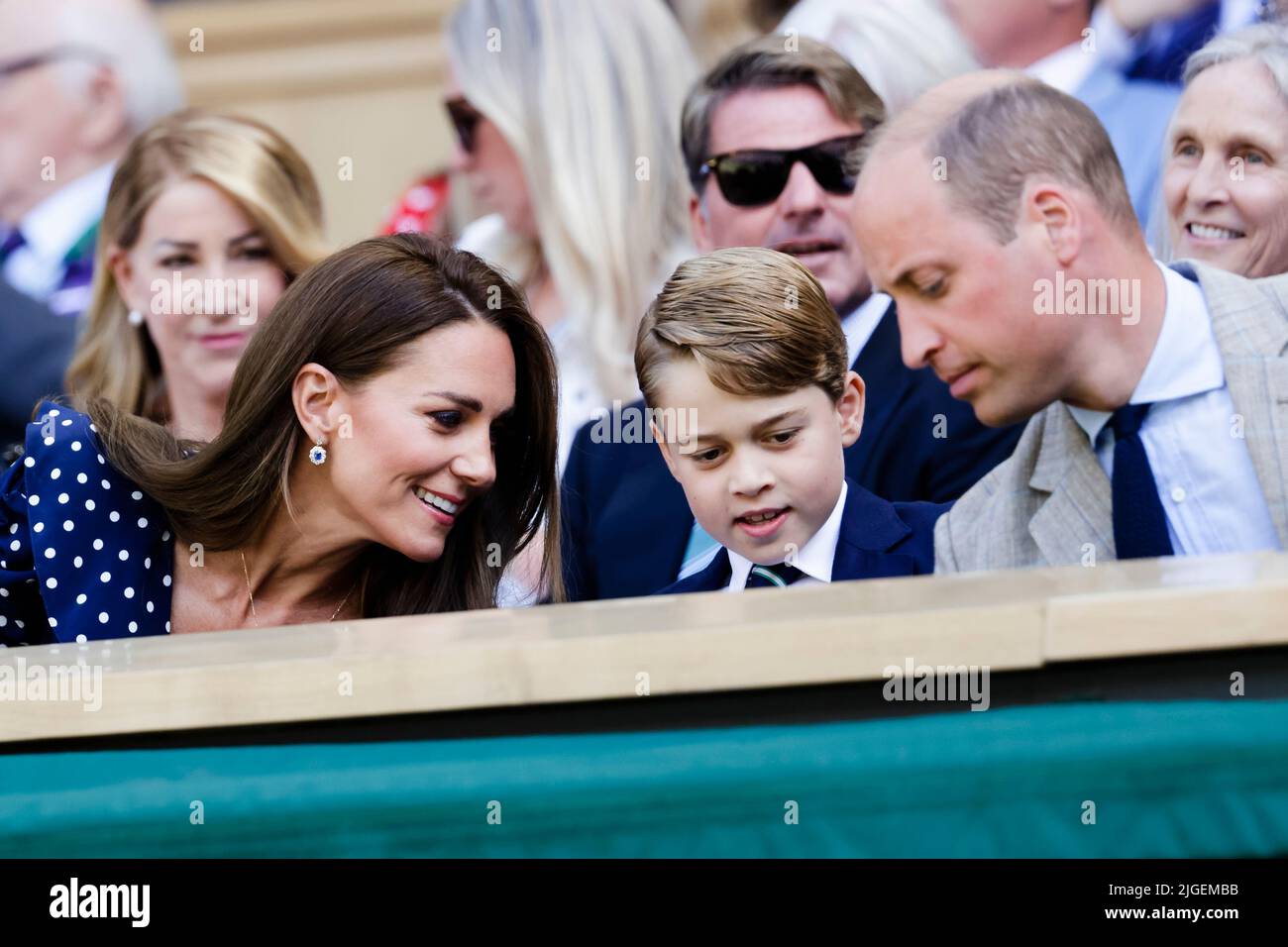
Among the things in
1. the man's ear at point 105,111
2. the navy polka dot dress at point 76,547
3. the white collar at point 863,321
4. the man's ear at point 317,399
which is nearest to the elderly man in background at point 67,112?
the man's ear at point 105,111

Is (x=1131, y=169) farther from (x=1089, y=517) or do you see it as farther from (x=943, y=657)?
(x=943, y=657)

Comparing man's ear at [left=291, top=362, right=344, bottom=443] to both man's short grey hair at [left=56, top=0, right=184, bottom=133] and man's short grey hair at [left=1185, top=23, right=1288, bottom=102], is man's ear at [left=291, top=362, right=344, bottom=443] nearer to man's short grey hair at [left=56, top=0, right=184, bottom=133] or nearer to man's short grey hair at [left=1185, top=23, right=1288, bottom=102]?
man's short grey hair at [left=1185, top=23, right=1288, bottom=102]

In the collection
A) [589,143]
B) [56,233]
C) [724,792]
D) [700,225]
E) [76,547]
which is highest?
[56,233]

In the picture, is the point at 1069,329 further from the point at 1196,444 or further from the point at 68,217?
the point at 68,217

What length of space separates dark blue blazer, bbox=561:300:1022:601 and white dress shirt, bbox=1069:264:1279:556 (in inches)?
14.6

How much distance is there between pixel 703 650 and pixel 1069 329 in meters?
0.94

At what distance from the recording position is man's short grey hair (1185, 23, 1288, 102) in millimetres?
2547

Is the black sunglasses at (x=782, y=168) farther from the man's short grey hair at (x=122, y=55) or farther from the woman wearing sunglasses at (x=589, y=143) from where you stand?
the man's short grey hair at (x=122, y=55)

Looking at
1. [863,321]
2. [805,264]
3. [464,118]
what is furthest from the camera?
[464,118]

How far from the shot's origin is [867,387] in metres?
2.67

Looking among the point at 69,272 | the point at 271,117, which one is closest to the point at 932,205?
the point at 69,272

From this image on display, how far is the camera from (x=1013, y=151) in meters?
2.26

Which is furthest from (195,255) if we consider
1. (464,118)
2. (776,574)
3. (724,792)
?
(724,792)

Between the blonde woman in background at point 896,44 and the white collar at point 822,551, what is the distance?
1.16m
